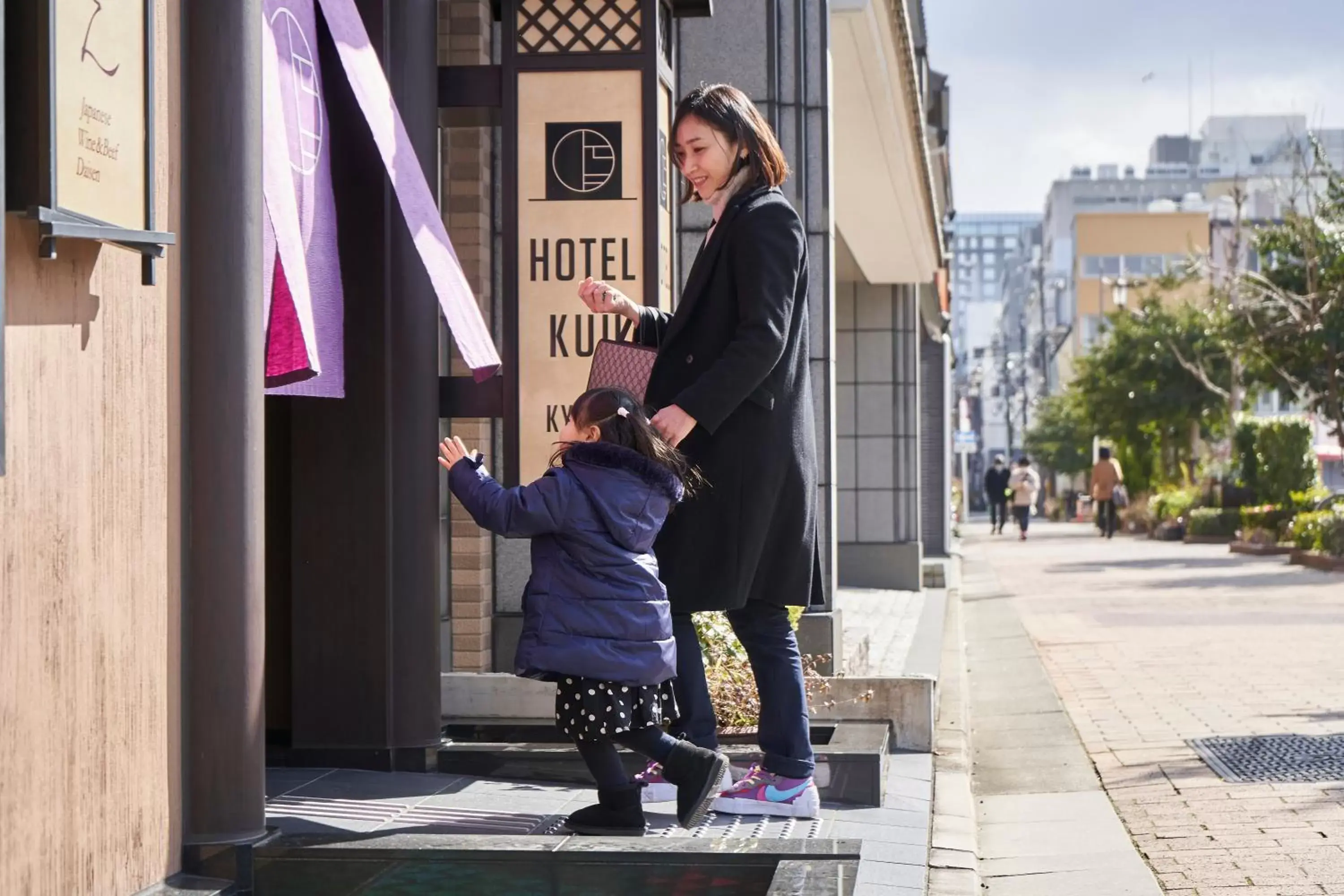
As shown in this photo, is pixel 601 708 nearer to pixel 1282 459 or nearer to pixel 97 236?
pixel 97 236

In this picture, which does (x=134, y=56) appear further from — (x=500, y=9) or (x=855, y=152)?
(x=855, y=152)

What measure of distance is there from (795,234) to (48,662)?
88.4 inches

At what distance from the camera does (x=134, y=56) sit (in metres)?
3.49

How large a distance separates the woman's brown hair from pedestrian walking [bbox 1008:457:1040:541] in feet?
113

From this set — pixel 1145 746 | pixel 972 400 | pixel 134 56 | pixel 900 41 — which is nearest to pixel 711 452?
pixel 134 56

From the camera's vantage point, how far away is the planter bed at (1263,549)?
2544 centimetres

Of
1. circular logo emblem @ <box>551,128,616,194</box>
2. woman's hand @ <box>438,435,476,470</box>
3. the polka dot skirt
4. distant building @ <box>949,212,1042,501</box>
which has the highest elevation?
distant building @ <box>949,212,1042,501</box>

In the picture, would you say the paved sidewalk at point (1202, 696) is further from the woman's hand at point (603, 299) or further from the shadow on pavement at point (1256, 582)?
the woman's hand at point (603, 299)

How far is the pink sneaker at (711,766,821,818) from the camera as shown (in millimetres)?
4816

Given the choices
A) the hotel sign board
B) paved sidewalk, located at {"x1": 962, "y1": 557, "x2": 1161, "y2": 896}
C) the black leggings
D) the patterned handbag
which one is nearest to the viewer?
the black leggings

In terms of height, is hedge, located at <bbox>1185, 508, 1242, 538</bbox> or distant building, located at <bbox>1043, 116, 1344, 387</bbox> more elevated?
distant building, located at <bbox>1043, 116, 1344, 387</bbox>

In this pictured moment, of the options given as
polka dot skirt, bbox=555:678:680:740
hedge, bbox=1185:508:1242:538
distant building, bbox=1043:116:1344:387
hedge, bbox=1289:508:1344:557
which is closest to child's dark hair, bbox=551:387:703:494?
polka dot skirt, bbox=555:678:680:740

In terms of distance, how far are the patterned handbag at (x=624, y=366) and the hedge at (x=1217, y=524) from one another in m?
29.2

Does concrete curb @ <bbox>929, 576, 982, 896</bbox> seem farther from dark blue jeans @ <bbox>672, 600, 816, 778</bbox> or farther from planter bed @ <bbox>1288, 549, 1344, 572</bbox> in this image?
planter bed @ <bbox>1288, 549, 1344, 572</bbox>
